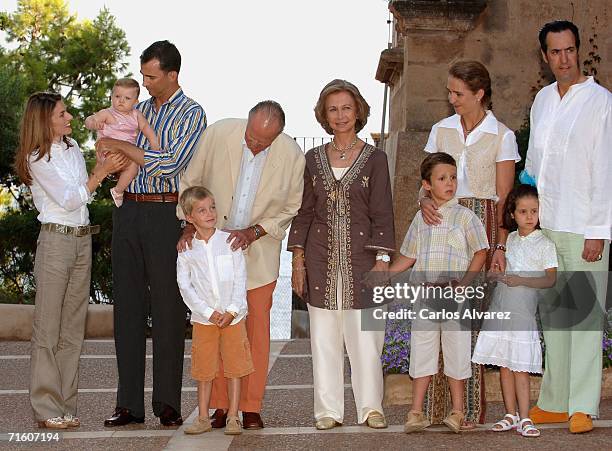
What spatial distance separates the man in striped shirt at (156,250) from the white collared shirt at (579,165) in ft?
7.10

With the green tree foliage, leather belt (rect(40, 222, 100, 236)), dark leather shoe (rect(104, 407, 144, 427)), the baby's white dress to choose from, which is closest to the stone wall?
the baby's white dress

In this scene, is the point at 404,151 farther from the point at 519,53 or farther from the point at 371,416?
the point at 371,416

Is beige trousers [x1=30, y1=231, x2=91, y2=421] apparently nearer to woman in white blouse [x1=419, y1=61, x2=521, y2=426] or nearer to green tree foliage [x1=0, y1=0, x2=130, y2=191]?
woman in white blouse [x1=419, y1=61, x2=521, y2=426]

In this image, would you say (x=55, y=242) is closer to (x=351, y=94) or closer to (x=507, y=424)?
(x=351, y=94)

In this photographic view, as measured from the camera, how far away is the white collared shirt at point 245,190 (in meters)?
7.14

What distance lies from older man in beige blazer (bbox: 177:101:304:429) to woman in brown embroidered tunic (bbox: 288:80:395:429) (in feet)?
0.62

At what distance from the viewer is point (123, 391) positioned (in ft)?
23.8

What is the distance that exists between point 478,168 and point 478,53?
6329mm

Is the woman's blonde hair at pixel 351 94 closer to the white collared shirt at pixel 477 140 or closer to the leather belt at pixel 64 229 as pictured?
the white collared shirt at pixel 477 140

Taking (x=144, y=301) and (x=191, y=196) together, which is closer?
(x=191, y=196)

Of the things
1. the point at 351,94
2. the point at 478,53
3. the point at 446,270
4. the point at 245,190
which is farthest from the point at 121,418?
the point at 478,53

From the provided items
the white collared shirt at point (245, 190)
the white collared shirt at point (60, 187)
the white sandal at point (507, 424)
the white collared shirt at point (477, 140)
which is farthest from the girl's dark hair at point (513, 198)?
the white collared shirt at point (60, 187)

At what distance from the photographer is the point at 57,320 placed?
23.6ft

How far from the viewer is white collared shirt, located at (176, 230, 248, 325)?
6816mm
